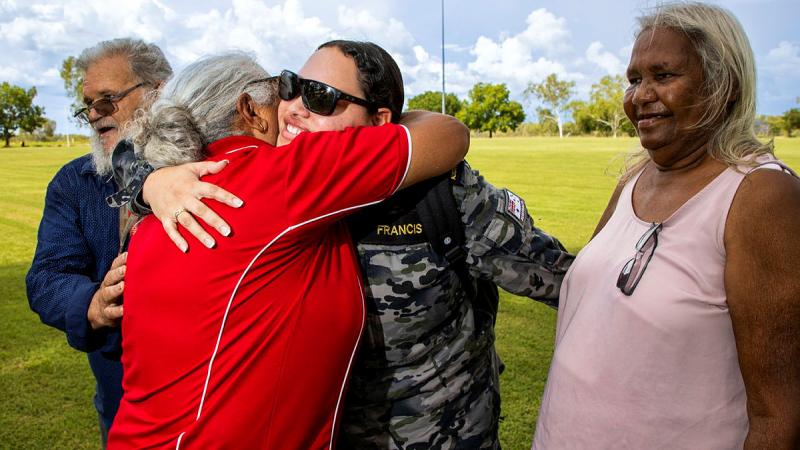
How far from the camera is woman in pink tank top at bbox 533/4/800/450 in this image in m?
1.77

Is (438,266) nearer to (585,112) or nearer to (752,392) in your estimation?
(752,392)

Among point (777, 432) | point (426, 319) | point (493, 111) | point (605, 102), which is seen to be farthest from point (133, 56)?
point (493, 111)

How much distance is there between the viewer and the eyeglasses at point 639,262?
1.99 m

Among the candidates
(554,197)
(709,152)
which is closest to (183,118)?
(709,152)

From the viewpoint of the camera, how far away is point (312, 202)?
5.50 ft

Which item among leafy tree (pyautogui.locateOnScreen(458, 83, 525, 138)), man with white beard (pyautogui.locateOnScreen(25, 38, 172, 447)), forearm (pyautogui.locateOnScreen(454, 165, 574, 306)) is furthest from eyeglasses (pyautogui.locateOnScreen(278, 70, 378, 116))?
leafy tree (pyautogui.locateOnScreen(458, 83, 525, 138))

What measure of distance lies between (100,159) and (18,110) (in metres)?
97.0

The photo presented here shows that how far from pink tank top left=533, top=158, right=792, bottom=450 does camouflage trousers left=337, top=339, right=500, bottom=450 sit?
0.39 metres

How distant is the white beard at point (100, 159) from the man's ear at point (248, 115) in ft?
4.03

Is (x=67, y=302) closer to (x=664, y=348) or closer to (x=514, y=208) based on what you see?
(x=514, y=208)

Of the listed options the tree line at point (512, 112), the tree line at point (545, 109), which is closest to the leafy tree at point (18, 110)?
the tree line at point (512, 112)

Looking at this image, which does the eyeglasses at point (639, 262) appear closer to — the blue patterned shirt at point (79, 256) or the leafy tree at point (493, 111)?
the blue patterned shirt at point (79, 256)

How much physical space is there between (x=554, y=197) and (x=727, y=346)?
58.7ft

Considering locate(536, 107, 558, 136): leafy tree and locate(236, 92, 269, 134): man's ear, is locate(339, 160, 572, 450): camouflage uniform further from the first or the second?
locate(536, 107, 558, 136): leafy tree
